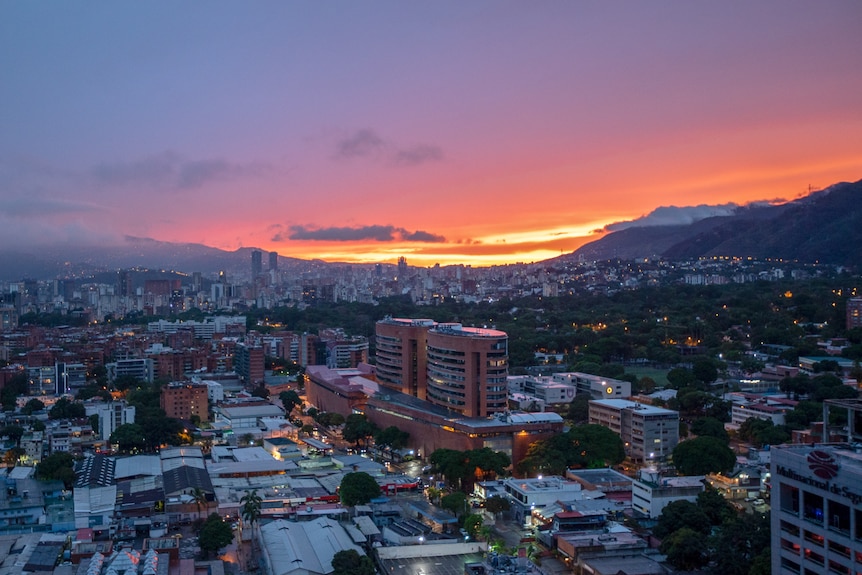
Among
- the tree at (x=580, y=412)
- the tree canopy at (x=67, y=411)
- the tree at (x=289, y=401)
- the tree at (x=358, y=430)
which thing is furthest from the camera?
the tree at (x=289, y=401)

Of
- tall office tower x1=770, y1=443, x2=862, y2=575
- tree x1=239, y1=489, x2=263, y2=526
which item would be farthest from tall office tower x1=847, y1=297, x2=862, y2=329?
tall office tower x1=770, y1=443, x2=862, y2=575

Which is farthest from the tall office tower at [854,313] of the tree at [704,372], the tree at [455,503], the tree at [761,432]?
the tree at [455,503]

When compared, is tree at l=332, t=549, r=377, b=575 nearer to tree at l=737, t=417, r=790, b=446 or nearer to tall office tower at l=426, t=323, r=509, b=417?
tall office tower at l=426, t=323, r=509, b=417

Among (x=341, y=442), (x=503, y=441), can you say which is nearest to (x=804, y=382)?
(x=503, y=441)

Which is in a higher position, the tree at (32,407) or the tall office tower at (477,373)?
the tall office tower at (477,373)

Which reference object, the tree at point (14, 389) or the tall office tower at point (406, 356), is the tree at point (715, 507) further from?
the tree at point (14, 389)
